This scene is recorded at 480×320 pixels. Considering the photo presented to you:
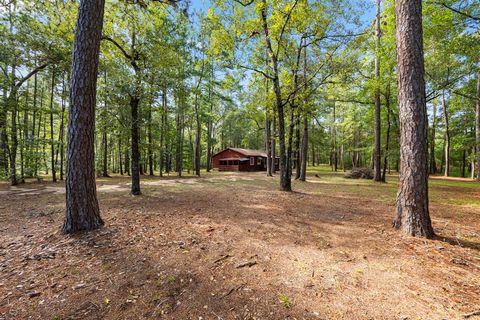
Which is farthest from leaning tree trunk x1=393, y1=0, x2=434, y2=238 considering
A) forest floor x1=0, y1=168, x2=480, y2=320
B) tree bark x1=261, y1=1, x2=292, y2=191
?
tree bark x1=261, y1=1, x2=292, y2=191

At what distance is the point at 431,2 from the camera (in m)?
7.54

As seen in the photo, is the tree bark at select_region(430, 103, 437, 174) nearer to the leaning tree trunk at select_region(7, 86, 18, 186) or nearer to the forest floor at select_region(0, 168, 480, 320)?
the forest floor at select_region(0, 168, 480, 320)

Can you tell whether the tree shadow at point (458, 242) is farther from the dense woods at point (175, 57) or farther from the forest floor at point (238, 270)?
the dense woods at point (175, 57)

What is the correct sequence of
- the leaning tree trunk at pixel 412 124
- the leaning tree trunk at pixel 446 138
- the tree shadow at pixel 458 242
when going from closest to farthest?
the tree shadow at pixel 458 242 → the leaning tree trunk at pixel 412 124 → the leaning tree trunk at pixel 446 138

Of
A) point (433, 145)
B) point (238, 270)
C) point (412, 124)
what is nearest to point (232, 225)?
point (238, 270)

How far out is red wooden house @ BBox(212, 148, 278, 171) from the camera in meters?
27.2

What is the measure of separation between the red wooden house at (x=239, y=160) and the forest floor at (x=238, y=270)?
73.0 ft

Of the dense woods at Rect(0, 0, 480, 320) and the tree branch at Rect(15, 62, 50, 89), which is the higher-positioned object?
the tree branch at Rect(15, 62, 50, 89)

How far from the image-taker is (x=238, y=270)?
9.04ft

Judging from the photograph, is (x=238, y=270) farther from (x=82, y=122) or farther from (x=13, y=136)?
(x=13, y=136)

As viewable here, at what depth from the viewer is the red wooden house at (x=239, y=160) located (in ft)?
89.4

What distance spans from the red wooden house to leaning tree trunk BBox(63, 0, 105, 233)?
23242mm

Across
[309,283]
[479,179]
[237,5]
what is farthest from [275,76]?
[479,179]

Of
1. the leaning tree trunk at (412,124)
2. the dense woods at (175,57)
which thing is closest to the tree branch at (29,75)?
the dense woods at (175,57)
